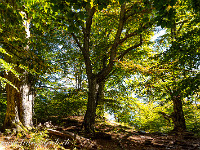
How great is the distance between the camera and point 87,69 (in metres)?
6.65

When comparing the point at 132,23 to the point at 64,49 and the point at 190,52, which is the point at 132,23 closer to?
the point at 190,52

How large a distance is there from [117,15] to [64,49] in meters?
4.16

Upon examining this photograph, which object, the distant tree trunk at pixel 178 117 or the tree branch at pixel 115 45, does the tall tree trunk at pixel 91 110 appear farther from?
the distant tree trunk at pixel 178 117

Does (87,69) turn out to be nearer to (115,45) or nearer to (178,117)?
(115,45)

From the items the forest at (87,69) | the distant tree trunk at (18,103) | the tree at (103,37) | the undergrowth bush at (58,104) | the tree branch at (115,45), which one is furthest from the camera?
the undergrowth bush at (58,104)

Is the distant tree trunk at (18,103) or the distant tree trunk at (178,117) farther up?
the distant tree trunk at (18,103)

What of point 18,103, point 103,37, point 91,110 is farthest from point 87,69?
point 18,103

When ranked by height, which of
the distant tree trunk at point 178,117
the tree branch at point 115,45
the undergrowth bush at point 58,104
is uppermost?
the tree branch at point 115,45

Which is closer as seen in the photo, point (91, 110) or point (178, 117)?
point (91, 110)

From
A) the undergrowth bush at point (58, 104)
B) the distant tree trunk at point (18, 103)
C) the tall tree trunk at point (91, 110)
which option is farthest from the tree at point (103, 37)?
the distant tree trunk at point (18, 103)

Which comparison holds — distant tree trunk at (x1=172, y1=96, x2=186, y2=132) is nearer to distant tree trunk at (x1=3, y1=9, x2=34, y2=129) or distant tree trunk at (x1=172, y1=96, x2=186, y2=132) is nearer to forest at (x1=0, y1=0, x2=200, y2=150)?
forest at (x1=0, y1=0, x2=200, y2=150)

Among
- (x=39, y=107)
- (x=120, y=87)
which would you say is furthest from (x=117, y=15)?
(x=39, y=107)

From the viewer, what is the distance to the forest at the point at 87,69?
2780 mm

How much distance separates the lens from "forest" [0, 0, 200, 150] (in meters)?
2.78
